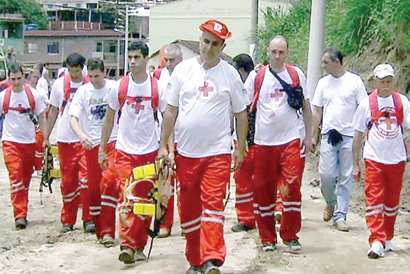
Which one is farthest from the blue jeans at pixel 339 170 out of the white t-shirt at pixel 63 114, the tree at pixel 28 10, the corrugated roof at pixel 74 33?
the tree at pixel 28 10

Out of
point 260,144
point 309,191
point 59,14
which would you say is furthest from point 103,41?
point 260,144

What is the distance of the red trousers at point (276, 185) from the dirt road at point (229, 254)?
10.6 inches

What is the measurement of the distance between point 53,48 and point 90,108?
65367 mm

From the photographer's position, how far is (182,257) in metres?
7.89

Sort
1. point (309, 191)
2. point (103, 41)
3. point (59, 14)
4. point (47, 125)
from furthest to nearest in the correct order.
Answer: point (59, 14) → point (103, 41) → point (309, 191) → point (47, 125)

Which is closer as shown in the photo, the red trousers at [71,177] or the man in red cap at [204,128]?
the man in red cap at [204,128]

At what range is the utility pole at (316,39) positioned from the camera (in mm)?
14406

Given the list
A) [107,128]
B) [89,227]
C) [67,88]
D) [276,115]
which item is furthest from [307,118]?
[67,88]

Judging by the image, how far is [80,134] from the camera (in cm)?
898

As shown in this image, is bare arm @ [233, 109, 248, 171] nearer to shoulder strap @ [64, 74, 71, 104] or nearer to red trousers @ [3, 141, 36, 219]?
shoulder strap @ [64, 74, 71, 104]

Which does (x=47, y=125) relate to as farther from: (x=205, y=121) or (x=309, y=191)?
(x=309, y=191)

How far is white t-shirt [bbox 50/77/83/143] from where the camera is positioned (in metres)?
9.80

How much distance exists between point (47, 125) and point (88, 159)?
1071 millimetres

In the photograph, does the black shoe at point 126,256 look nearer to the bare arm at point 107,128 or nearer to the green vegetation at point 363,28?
the bare arm at point 107,128
